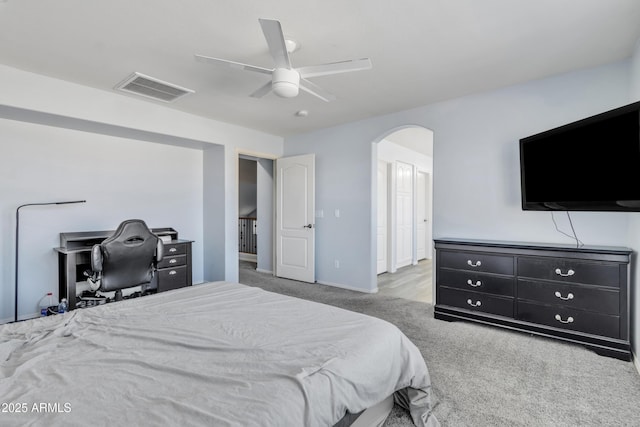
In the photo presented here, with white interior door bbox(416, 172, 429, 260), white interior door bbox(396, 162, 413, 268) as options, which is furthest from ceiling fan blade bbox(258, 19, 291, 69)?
white interior door bbox(416, 172, 429, 260)

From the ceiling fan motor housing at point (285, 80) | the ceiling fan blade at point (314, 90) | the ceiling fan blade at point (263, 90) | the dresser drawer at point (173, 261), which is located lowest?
the dresser drawer at point (173, 261)

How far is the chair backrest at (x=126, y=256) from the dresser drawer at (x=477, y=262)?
2.98 metres

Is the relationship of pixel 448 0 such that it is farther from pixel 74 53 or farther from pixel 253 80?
pixel 74 53

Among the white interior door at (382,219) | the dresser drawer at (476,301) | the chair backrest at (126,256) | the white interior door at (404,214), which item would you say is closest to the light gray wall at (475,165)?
the dresser drawer at (476,301)

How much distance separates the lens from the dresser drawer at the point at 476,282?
9.82ft

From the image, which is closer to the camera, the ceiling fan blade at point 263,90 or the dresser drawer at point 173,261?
the ceiling fan blade at point 263,90

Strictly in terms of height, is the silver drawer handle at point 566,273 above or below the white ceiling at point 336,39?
below

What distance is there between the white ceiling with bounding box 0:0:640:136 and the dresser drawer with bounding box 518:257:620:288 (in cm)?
176

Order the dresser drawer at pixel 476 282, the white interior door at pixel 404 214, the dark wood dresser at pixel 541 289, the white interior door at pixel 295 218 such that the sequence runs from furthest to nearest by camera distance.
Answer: the white interior door at pixel 404 214, the white interior door at pixel 295 218, the dresser drawer at pixel 476 282, the dark wood dresser at pixel 541 289

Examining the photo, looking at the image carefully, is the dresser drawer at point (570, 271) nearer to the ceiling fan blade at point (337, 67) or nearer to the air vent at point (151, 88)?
the ceiling fan blade at point (337, 67)

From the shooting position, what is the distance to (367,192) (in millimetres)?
4527

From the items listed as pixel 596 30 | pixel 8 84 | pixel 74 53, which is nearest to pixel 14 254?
pixel 8 84

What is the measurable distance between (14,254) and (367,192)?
13.7 ft

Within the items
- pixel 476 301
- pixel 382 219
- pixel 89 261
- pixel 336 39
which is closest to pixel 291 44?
pixel 336 39
